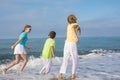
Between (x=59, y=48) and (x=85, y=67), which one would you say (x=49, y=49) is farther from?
(x=59, y=48)

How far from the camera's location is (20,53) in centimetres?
1158

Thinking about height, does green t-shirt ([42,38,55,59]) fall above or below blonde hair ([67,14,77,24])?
below

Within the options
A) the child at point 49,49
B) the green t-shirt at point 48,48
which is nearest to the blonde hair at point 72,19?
the child at point 49,49

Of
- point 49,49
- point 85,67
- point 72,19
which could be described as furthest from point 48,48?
point 85,67

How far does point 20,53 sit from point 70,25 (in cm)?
234

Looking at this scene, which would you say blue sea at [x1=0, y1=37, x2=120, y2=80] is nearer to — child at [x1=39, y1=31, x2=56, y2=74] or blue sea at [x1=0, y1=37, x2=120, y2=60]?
child at [x1=39, y1=31, x2=56, y2=74]

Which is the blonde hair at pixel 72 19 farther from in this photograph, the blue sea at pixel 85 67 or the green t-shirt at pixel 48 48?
the blue sea at pixel 85 67

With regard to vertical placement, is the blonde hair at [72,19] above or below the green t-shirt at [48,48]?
above

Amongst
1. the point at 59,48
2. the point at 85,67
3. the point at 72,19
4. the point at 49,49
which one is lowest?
the point at 59,48

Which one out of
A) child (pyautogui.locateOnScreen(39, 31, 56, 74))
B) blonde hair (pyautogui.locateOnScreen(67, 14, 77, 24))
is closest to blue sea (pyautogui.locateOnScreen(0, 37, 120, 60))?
child (pyautogui.locateOnScreen(39, 31, 56, 74))

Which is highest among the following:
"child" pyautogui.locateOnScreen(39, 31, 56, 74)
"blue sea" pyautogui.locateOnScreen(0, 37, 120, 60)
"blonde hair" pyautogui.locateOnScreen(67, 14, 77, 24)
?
"blonde hair" pyautogui.locateOnScreen(67, 14, 77, 24)

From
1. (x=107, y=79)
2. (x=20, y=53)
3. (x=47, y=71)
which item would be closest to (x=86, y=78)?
(x=107, y=79)

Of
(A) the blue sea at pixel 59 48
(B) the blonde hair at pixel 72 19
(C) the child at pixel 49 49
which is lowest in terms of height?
(A) the blue sea at pixel 59 48

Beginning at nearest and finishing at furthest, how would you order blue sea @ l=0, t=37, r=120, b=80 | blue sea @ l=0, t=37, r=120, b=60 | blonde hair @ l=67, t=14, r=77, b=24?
1. blonde hair @ l=67, t=14, r=77, b=24
2. blue sea @ l=0, t=37, r=120, b=80
3. blue sea @ l=0, t=37, r=120, b=60
